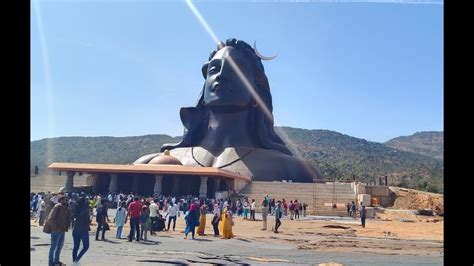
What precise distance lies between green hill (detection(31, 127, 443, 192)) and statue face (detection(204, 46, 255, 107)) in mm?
42891

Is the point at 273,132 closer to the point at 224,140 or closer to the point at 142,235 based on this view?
A: the point at 224,140

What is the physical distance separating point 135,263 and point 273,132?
35925 mm

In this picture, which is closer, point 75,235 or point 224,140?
point 75,235

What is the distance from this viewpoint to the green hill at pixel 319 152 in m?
97.1

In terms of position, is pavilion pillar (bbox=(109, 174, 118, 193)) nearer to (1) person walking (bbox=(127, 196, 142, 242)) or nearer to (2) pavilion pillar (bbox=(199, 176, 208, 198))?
(2) pavilion pillar (bbox=(199, 176, 208, 198))

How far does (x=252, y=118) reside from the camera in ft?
140

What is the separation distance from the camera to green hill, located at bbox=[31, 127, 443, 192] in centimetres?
9714

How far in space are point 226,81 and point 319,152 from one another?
91.8 m

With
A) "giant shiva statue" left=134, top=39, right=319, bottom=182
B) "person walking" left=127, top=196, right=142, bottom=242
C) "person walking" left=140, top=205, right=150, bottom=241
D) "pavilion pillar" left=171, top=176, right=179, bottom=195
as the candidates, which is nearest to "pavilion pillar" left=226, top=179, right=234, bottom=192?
"giant shiva statue" left=134, top=39, right=319, bottom=182

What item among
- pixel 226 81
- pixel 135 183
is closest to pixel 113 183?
pixel 135 183

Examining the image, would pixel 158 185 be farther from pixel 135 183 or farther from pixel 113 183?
pixel 113 183

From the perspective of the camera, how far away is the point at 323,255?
11062 mm

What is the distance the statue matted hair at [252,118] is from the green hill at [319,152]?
129ft
